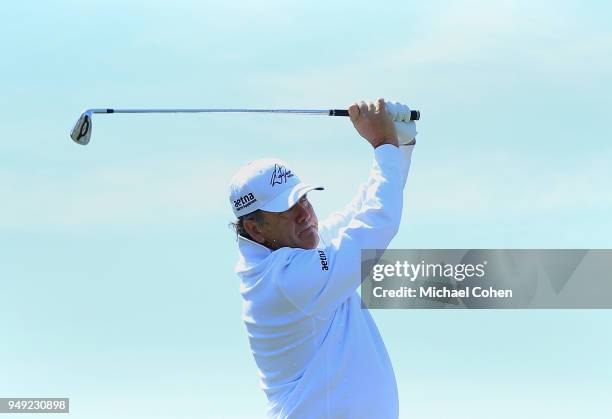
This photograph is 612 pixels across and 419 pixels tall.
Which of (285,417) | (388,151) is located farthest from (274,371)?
(388,151)

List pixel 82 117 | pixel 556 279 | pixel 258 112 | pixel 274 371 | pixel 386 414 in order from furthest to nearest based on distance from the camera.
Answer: pixel 556 279
pixel 82 117
pixel 258 112
pixel 274 371
pixel 386 414

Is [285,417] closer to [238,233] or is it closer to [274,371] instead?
[274,371]

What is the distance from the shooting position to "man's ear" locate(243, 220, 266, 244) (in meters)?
5.25

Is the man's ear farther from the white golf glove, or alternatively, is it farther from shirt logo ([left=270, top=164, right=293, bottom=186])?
the white golf glove

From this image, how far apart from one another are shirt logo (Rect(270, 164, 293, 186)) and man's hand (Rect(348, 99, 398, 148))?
455 mm

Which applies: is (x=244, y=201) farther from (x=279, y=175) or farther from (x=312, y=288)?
(x=312, y=288)

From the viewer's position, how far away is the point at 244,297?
17.5 feet

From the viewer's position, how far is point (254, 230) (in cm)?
527

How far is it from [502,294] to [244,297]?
279cm

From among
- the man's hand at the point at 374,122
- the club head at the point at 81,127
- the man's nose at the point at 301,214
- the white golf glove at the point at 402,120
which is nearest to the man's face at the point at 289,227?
the man's nose at the point at 301,214

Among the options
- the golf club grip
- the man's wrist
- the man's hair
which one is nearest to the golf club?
the golf club grip

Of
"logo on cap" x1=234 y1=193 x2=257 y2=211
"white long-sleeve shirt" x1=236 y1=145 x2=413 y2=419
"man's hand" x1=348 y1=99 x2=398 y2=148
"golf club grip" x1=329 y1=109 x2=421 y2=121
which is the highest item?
"golf club grip" x1=329 y1=109 x2=421 y2=121

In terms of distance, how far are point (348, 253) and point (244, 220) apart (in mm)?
698

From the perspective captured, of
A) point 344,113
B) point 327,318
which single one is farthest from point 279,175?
point 327,318
